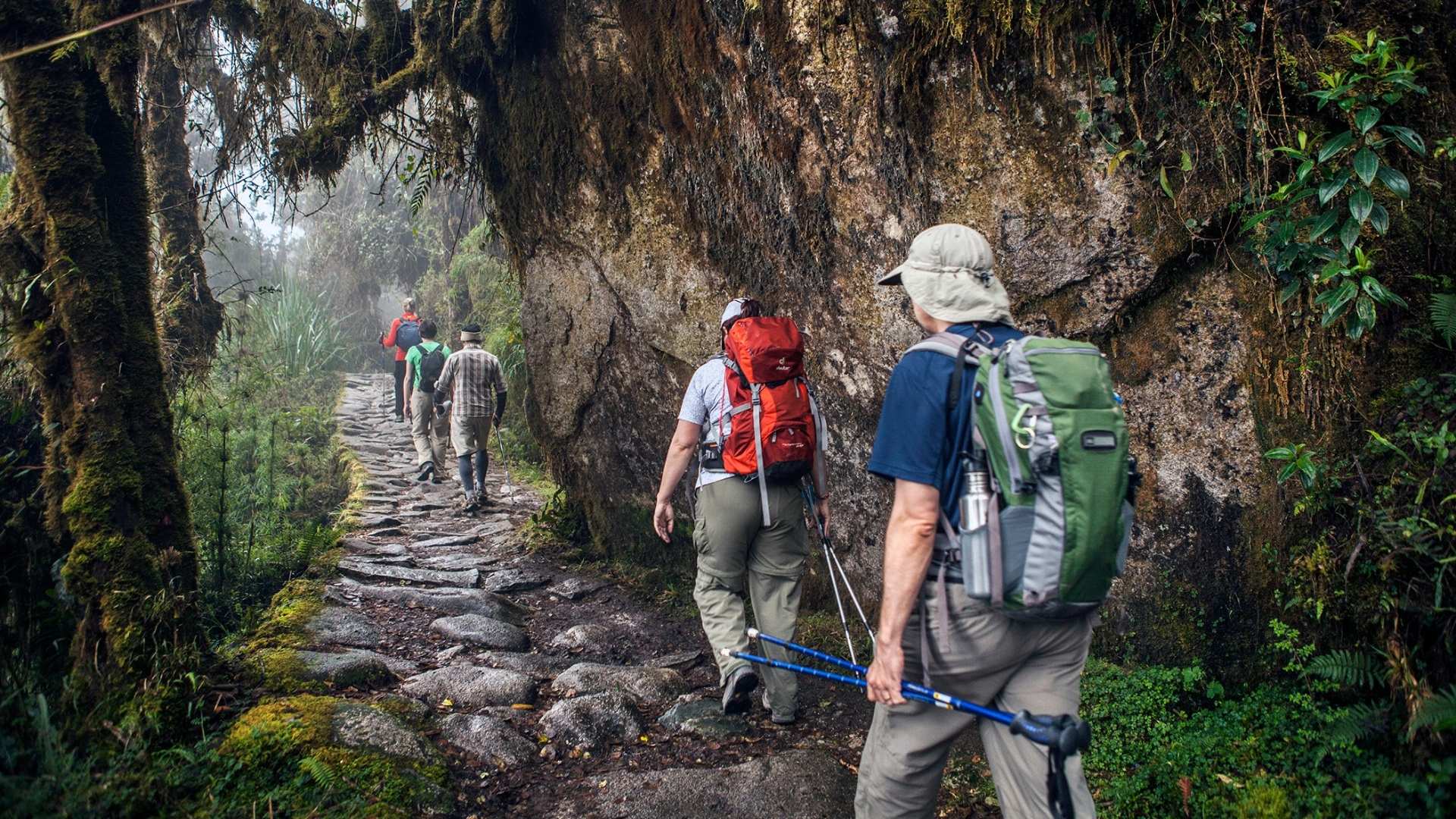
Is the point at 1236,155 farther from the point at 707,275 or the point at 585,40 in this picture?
the point at 585,40

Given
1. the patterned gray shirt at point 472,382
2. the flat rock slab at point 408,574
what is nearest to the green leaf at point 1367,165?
the flat rock slab at point 408,574

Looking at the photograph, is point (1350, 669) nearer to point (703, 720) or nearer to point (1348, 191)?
point (1348, 191)

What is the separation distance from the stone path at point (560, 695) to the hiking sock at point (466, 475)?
6.64 ft

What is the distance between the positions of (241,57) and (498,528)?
4828mm

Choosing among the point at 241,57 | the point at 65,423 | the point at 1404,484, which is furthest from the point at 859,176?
the point at 241,57

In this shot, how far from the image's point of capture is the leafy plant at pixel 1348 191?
11.4 feet

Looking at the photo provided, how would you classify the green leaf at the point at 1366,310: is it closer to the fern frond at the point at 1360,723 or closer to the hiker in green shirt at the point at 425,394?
the fern frond at the point at 1360,723

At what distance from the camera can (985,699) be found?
2773mm

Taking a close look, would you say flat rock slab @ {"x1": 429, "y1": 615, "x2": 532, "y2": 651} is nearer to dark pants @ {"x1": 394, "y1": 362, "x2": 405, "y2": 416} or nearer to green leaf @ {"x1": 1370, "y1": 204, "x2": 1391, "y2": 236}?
green leaf @ {"x1": 1370, "y1": 204, "x2": 1391, "y2": 236}

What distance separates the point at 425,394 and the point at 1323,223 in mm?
10166

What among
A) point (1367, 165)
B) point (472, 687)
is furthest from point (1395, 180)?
point (472, 687)

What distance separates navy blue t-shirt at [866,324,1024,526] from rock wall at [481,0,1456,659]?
2004 millimetres

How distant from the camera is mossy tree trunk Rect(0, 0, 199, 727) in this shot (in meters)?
3.97

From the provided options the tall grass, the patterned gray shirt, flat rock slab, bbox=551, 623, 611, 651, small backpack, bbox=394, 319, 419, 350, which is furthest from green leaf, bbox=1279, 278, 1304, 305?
the tall grass
